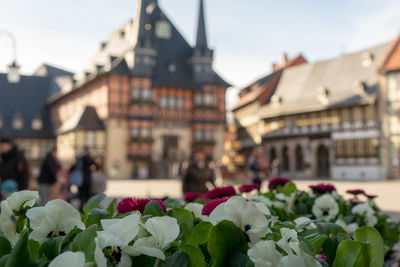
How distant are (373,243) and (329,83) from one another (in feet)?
128

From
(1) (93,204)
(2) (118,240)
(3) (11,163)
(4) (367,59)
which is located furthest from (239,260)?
(4) (367,59)

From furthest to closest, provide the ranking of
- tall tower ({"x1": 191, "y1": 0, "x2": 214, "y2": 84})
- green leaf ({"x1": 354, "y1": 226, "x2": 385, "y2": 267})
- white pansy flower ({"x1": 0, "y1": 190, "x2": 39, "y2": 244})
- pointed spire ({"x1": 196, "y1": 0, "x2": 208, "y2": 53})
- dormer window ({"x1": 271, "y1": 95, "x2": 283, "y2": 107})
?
dormer window ({"x1": 271, "y1": 95, "x2": 283, "y2": 107}), pointed spire ({"x1": 196, "y1": 0, "x2": 208, "y2": 53}), tall tower ({"x1": 191, "y1": 0, "x2": 214, "y2": 84}), white pansy flower ({"x1": 0, "y1": 190, "x2": 39, "y2": 244}), green leaf ({"x1": 354, "y1": 226, "x2": 385, "y2": 267})

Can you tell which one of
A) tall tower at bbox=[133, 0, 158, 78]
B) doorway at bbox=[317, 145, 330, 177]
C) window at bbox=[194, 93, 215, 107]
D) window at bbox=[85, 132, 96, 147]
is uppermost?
tall tower at bbox=[133, 0, 158, 78]

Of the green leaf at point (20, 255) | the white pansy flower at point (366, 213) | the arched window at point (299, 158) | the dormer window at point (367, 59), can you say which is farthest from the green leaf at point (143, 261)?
the arched window at point (299, 158)

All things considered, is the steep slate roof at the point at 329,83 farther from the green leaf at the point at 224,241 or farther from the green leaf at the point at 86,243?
the green leaf at the point at 86,243

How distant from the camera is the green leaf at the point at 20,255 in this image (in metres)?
1.06

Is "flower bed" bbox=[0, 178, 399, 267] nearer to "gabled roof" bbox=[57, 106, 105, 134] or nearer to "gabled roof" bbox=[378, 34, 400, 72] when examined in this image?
"gabled roof" bbox=[378, 34, 400, 72]

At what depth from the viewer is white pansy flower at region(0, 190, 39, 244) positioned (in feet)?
5.06

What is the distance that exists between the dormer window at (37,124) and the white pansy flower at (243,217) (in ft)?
161

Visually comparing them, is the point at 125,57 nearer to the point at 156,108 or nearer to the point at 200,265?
the point at 156,108

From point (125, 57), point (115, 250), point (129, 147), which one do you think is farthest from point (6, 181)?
point (125, 57)

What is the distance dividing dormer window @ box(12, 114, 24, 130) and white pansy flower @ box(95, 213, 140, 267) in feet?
160

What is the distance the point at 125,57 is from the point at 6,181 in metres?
31.9

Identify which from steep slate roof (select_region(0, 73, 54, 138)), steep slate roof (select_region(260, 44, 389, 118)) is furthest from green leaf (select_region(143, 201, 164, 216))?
steep slate roof (select_region(0, 73, 54, 138))
